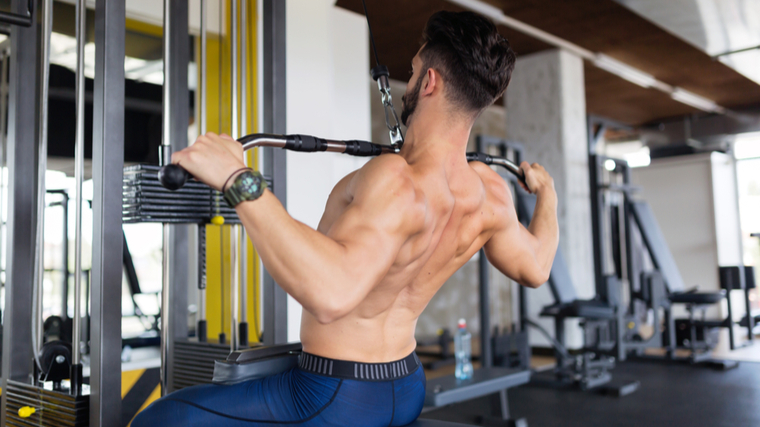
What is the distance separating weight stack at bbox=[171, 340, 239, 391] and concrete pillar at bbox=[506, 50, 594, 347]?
4380mm

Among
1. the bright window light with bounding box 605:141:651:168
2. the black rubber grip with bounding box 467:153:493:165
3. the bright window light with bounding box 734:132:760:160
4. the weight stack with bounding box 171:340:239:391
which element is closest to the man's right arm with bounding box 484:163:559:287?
the black rubber grip with bounding box 467:153:493:165

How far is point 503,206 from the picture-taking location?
4.46 feet

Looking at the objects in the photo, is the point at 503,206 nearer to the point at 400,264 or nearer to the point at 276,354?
the point at 400,264

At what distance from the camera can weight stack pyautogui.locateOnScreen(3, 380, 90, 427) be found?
1.32 m

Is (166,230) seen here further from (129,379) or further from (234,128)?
(129,379)

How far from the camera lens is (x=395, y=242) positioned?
988 millimetres

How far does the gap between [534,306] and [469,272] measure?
45.3 inches

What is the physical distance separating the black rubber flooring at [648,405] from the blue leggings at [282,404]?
2.47 metres

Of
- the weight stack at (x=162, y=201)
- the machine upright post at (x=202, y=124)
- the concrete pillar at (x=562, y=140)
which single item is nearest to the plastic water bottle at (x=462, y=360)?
the machine upright post at (x=202, y=124)

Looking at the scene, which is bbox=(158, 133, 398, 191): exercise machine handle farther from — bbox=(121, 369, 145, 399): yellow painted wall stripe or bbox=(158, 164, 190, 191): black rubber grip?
bbox=(121, 369, 145, 399): yellow painted wall stripe

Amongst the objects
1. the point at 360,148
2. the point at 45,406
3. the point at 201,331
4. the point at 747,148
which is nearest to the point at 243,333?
the point at 201,331

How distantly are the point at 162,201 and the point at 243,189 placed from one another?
2.34 feet

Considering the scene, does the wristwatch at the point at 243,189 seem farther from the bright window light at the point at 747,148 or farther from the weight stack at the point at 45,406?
the bright window light at the point at 747,148

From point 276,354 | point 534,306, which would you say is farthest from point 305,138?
point 534,306
